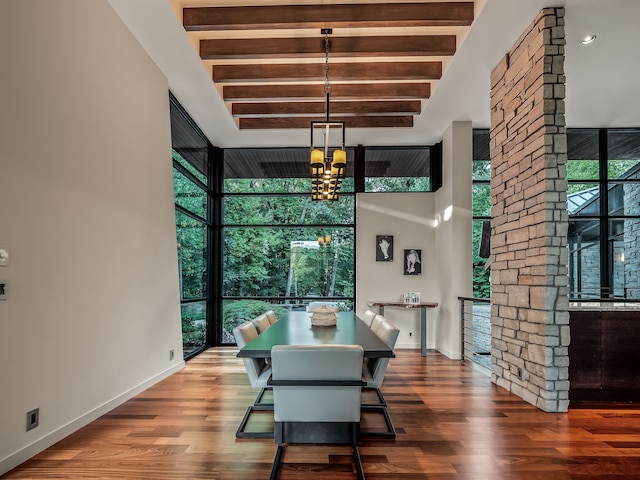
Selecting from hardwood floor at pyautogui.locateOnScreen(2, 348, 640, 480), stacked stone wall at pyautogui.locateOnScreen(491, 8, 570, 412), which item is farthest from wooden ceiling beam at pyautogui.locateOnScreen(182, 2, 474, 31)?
hardwood floor at pyautogui.locateOnScreen(2, 348, 640, 480)

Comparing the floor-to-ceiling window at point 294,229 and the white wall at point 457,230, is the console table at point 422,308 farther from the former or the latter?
the floor-to-ceiling window at point 294,229

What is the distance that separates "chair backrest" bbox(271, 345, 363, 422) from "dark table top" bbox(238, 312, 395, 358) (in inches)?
5.0

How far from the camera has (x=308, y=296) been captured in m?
7.51

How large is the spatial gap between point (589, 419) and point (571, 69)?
3678 mm

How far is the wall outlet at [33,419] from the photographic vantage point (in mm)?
2734

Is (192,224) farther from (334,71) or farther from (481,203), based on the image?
(481,203)

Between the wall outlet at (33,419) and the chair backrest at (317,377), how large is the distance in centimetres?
152

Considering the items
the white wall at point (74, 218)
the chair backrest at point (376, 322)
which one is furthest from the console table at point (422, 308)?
the white wall at point (74, 218)

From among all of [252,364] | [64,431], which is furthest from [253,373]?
[64,431]

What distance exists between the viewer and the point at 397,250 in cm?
732

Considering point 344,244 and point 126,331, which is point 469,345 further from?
point 126,331

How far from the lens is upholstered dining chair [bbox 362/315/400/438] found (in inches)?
123

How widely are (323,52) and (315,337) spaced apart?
116 inches

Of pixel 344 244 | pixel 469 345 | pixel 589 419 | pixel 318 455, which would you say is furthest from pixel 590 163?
pixel 318 455
